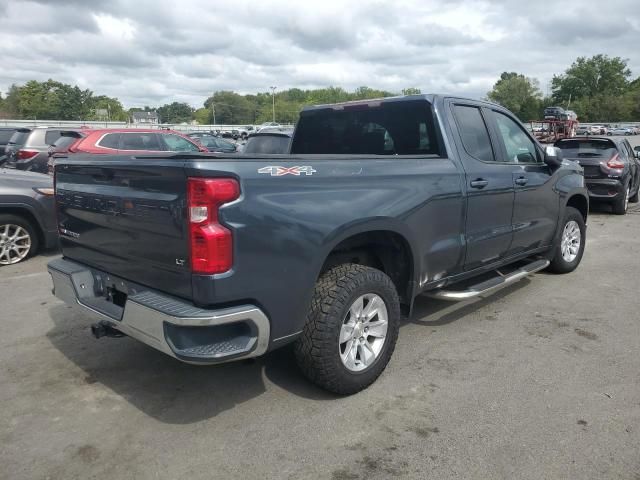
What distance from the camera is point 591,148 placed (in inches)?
431

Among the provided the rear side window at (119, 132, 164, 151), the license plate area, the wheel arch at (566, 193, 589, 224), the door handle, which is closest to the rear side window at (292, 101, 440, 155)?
the door handle

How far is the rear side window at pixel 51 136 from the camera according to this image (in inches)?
461

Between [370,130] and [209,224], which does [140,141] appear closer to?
[370,130]

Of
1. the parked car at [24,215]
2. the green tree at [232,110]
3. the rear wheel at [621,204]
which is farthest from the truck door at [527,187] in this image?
the green tree at [232,110]

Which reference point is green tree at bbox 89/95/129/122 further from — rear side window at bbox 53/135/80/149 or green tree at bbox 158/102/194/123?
rear side window at bbox 53/135/80/149

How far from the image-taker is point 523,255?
202 inches

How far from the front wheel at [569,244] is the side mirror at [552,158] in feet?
2.68

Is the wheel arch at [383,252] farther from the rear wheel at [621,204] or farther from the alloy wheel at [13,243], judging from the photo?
the rear wheel at [621,204]

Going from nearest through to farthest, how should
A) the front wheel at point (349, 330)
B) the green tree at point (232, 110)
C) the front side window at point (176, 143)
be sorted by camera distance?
1. the front wheel at point (349, 330)
2. the front side window at point (176, 143)
3. the green tree at point (232, 110)

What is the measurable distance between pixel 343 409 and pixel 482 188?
2.12 meters

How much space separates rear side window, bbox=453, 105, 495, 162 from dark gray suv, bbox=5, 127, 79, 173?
370 inches

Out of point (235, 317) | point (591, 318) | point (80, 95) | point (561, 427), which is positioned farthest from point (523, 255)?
point (80, 95)

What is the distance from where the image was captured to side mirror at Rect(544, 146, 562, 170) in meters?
5.17

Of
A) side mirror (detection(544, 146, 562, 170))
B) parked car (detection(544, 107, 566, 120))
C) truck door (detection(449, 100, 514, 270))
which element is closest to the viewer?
truck door (detection(449, 100, 514, 270))
